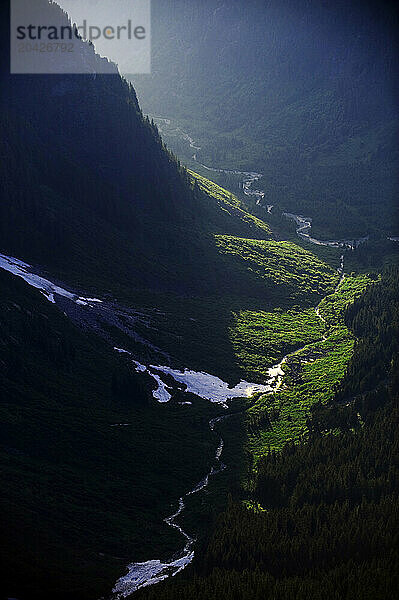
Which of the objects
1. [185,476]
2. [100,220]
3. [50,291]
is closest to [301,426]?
[185,476]

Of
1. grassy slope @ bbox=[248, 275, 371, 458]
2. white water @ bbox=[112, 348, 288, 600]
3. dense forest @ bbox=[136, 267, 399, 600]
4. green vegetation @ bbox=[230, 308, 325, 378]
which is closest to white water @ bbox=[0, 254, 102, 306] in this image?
white water @ bbox=[112, 348, 288, 600]

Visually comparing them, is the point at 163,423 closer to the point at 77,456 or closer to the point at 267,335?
the point at 77,456

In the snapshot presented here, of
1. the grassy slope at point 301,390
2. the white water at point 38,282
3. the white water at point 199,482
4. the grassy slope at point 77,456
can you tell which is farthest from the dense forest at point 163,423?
the white water at point 38,282

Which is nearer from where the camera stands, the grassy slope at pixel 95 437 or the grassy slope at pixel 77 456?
the grassy slope at pixel 77 456

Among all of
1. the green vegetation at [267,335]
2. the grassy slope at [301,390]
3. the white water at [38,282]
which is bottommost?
the grassy slope at [301,390]

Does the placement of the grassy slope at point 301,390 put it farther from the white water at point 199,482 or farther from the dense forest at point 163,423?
the white water at point 199,482

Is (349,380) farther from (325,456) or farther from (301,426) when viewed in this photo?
(325,456)
